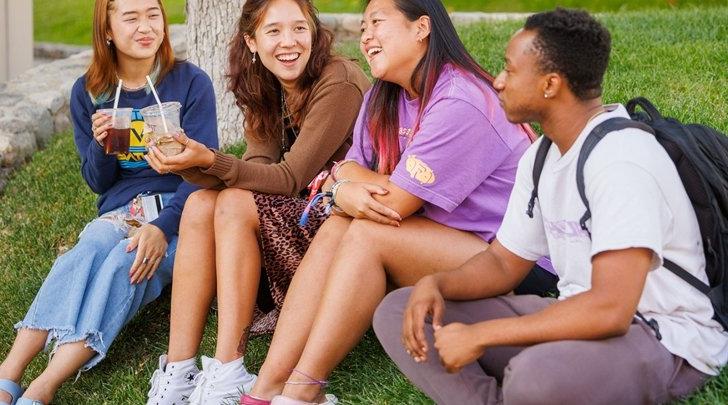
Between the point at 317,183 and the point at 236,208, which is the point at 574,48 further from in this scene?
the point at 236,208

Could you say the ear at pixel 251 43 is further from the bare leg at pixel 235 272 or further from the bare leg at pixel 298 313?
the bare leg at pixel 298 313

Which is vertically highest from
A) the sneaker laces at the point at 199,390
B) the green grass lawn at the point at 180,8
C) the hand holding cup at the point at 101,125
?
the hand holding cup at the point at 101,125

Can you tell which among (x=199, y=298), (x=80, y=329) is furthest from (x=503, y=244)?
(x=80, y=329)

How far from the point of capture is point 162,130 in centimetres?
392

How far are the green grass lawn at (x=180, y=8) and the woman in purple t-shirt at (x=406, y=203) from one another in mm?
8842

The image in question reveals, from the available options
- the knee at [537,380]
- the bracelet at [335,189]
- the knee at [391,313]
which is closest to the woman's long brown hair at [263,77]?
the bracelet at [335,189]

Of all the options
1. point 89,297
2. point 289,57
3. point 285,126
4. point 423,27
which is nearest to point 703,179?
Result: point 423,27

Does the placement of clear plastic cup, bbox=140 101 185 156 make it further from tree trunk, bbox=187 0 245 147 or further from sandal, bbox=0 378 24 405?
tree trunk, bbox=187 0 245 147

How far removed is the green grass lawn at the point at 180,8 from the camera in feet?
44.3

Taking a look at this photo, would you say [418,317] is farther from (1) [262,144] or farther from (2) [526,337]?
(1) [262,144]

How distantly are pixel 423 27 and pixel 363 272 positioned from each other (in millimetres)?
912

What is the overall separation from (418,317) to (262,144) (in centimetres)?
176

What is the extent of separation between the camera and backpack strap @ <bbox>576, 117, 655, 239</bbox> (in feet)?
9.14

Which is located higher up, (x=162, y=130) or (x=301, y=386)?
(x=162, y=130)
